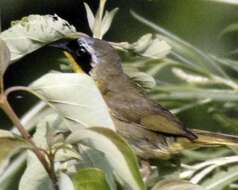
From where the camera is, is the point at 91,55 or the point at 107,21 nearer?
the point at 107,21

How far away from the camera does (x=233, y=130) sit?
200 cm

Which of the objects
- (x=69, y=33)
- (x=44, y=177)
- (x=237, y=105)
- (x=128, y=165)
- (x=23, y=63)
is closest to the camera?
(x=128, y=165)

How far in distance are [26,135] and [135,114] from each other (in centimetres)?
121

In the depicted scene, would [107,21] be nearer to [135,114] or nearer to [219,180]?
[219,180]

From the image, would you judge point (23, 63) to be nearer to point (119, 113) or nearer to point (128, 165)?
point (119, 113)

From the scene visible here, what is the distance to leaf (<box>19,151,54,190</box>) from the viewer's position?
3.83ft

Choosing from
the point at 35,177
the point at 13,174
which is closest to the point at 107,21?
the point at 13,174

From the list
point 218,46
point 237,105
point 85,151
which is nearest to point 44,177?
point 85,151

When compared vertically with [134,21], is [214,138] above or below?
above

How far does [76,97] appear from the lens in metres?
1.11

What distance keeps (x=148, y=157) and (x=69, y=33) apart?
2.73ft

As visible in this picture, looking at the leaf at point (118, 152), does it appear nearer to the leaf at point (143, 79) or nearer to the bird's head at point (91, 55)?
the leaf at point (143, 79)

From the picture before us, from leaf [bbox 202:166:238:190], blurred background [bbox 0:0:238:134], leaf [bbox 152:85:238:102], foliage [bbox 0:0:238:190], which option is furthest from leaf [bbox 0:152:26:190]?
blurred background [bbox 0:0:238:134]

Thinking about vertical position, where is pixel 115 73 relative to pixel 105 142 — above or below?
below
